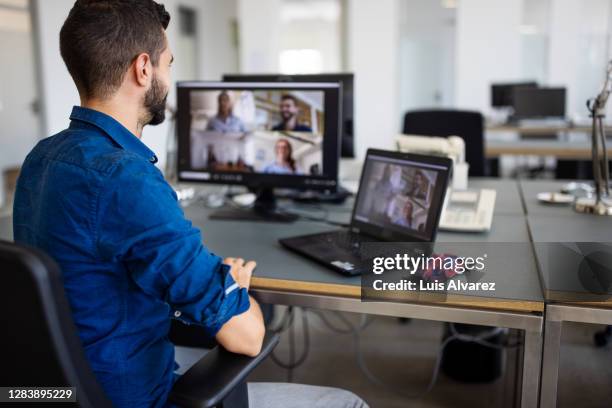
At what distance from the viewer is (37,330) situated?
30.9 inches

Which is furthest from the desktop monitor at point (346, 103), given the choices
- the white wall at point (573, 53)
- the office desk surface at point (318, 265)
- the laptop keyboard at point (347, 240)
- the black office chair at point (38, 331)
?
the white wall at point (573, 53)

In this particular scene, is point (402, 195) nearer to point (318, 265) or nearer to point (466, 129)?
point (318, 265)

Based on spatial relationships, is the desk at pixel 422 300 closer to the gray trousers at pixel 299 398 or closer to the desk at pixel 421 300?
the desk at pixel 421 300

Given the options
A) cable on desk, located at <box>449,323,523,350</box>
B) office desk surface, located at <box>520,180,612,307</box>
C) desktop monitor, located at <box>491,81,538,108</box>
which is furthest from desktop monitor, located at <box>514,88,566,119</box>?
cable on desk, located at <box>449,323,523,350</box>

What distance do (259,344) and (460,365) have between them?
1478 millimetres

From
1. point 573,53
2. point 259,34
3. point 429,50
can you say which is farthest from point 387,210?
point 429,50

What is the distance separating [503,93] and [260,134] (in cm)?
561

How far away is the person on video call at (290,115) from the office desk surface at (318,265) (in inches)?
12.8

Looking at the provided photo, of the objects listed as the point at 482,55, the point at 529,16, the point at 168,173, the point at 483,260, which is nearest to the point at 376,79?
the point at 482,55

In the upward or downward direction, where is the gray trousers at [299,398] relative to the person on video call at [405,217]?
downward

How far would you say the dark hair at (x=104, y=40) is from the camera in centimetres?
105

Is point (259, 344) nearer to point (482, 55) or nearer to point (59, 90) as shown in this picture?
point (59, 90)

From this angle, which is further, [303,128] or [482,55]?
[482,55]

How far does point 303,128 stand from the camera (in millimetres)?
2000
